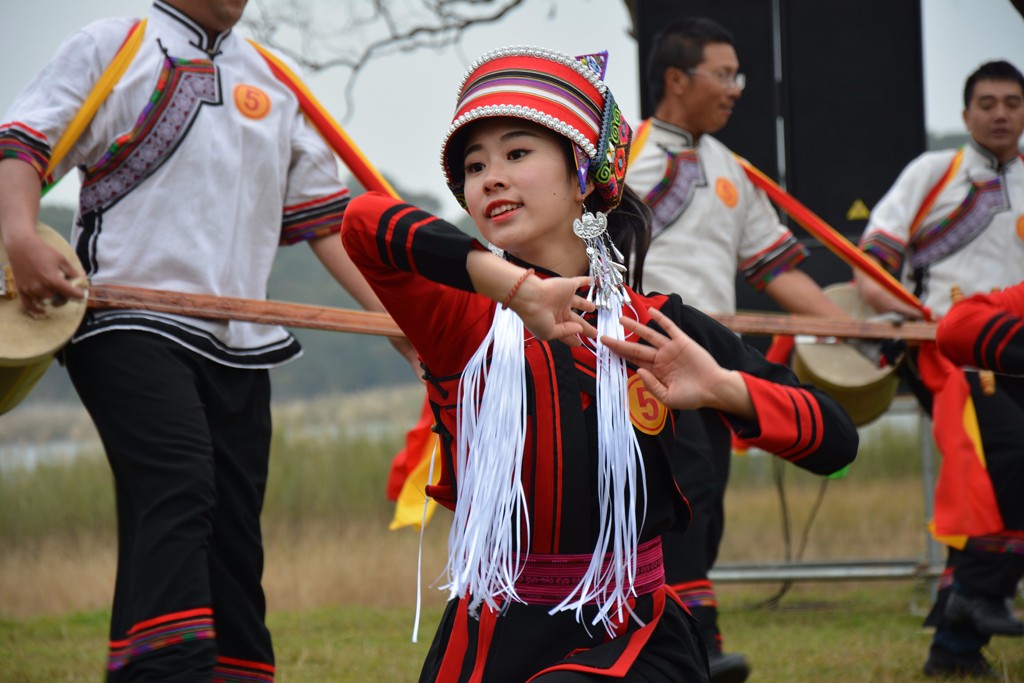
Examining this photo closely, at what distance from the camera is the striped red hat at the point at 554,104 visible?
86.9 inches

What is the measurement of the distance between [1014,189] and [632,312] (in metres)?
3.53

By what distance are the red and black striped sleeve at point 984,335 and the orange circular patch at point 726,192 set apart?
151cm

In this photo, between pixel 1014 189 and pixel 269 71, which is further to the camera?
pixel 1014 189

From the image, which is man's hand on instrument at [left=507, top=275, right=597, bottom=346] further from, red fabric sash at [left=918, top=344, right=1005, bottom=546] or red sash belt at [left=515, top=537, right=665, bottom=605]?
red fabric sash at [left=918, top=344, right=1005, bottom=546]

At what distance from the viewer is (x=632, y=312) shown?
7.63 ft

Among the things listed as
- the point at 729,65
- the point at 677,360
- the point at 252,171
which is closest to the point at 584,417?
the point at 677,360

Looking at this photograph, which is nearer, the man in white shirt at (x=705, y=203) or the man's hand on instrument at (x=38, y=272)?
the man's hand on instrument at (x=38, y=272)

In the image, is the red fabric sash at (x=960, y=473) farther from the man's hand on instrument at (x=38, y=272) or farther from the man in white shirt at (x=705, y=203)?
the man's hand on instrument at (x=38, y=272)

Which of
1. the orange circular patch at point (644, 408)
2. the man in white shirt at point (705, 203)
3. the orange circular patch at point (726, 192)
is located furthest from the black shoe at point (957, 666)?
the orange circular patch at point (644, 408)

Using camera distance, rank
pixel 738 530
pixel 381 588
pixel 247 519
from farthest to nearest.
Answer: pixel 738 530 < pixel 381 588 < pixel 247 519

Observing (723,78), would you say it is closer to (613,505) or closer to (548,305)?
(613,505)

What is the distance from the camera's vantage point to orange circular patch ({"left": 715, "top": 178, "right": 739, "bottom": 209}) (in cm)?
483

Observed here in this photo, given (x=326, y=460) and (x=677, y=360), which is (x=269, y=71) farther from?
(x=326, y=460)

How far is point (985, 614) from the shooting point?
4.46 metres
